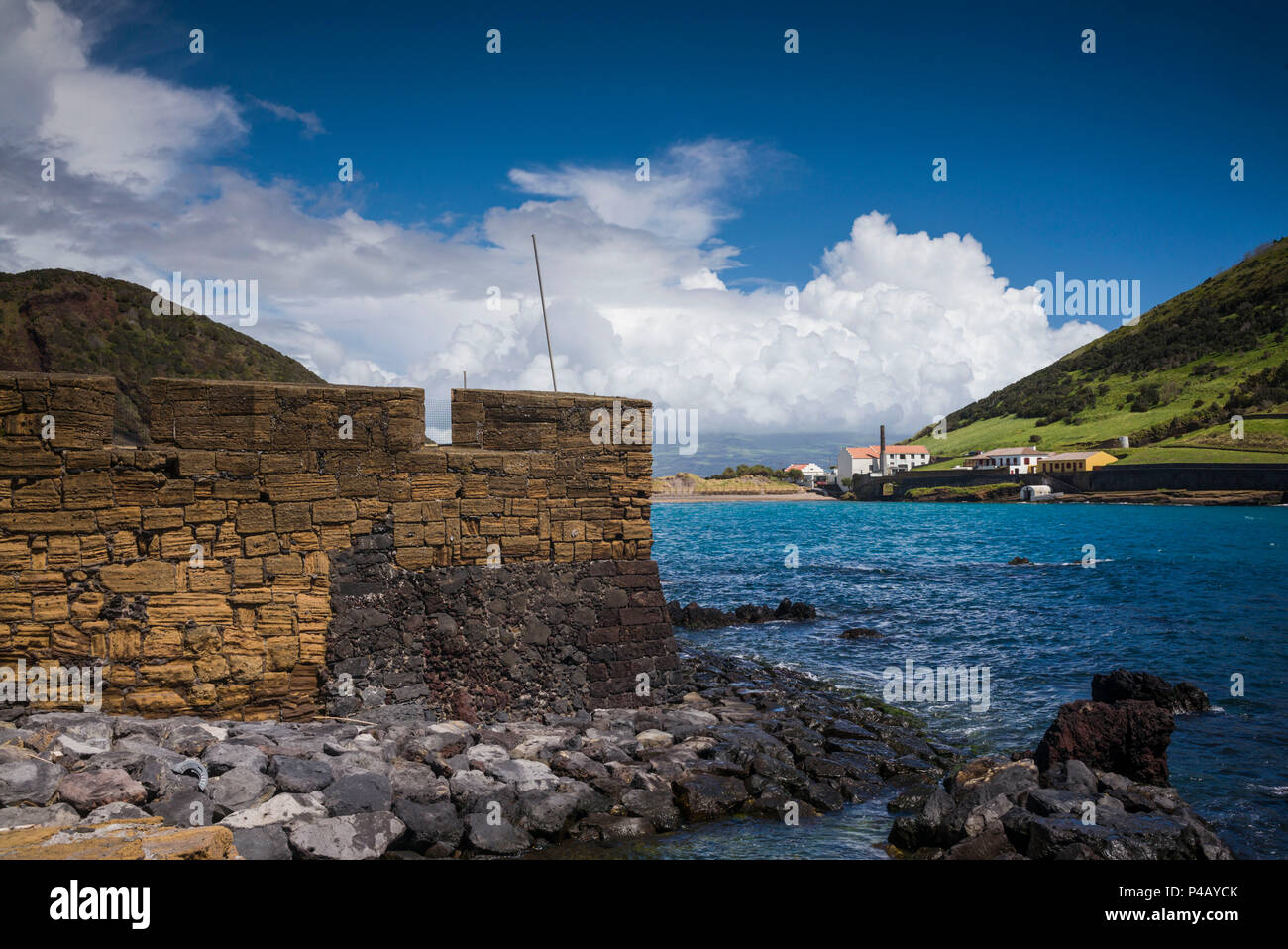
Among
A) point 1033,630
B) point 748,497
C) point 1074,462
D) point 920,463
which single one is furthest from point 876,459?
point 1033,630

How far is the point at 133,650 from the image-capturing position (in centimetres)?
825

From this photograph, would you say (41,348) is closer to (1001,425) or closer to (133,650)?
(133,650)

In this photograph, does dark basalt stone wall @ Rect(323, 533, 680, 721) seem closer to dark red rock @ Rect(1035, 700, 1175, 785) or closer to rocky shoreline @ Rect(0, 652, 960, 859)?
rocky shoreline @ Rect(0, 652, 960, 859)

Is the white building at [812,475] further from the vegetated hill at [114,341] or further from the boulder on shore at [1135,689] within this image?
the boulder on shore at [1135,689]

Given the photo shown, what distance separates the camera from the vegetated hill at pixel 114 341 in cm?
2077

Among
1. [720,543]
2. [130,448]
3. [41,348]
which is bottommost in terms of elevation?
[720,543]

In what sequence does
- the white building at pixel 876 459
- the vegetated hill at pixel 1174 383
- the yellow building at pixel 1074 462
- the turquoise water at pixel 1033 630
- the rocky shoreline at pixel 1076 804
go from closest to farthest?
the rocky shoreline at pixel 1076 804
the turquoise water at pixel 1033 630
the vegetated hill at pixel 1174 383
the yellow building at pixel 1074 462
the white building at pixel 876 459

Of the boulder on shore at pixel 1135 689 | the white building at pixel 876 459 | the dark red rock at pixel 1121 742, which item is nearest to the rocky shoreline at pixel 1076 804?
the dark red rock at pixel 1121 742

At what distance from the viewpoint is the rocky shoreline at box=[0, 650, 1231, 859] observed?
6051 millimetres

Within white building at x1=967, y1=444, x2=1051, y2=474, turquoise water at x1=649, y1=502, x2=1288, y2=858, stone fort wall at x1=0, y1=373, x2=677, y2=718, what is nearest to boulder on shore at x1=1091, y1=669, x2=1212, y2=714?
turquoise water at x1=649, y1=502, x2=1288, y2=858

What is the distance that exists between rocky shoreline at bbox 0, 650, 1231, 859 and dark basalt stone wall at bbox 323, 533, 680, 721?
33 cm

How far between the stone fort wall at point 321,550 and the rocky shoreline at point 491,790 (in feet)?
1.79
